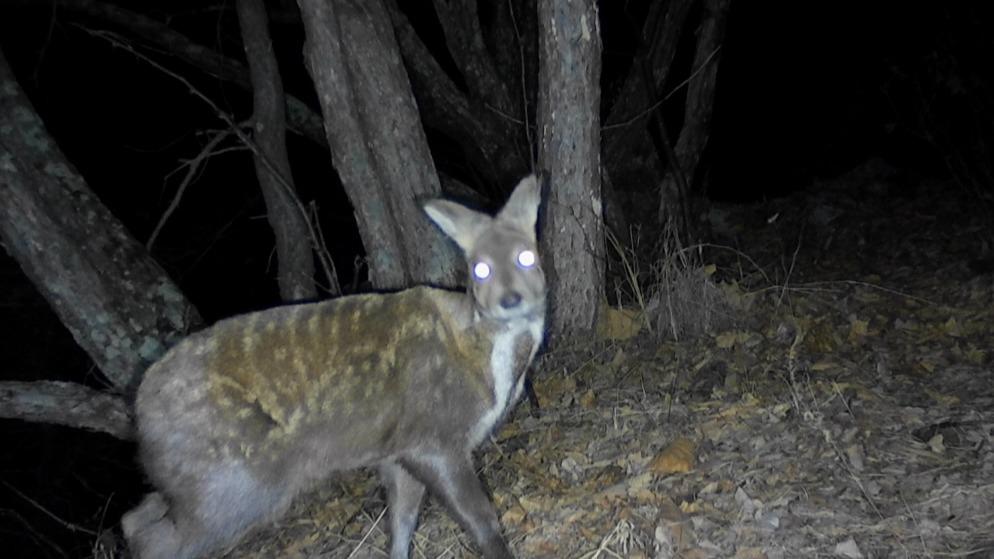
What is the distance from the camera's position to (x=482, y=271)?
4.93 m

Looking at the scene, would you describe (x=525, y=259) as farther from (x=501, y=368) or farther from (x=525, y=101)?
(x=525, y=101)

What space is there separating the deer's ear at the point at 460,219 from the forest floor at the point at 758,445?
1.39m

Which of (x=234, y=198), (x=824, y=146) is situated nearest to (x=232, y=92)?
(x=234, y=198)

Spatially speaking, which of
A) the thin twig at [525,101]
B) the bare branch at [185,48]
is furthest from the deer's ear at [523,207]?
the bare branch at [185,48]

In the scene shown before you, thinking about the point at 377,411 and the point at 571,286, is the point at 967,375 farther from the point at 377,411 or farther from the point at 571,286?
the point at 377,411

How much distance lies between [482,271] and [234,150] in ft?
24.0

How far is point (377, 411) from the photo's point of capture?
5.05 metres

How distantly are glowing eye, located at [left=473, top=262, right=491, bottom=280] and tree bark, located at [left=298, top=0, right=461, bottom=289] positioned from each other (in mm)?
1666

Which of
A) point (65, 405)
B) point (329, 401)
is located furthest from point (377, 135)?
point (65, 405)

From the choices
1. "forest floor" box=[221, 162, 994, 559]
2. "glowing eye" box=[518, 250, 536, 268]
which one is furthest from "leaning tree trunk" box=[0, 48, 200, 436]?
"glowing eye" box=[518, 250, 536, 268]

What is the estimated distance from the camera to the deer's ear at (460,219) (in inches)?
206

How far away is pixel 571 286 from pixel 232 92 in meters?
9.22

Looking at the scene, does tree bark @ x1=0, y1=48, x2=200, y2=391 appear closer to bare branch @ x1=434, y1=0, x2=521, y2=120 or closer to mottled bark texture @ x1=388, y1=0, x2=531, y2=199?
mottled bark texture @ x1=388, y1=0, x2=531, y2=199

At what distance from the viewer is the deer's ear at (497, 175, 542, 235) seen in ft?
17.4
